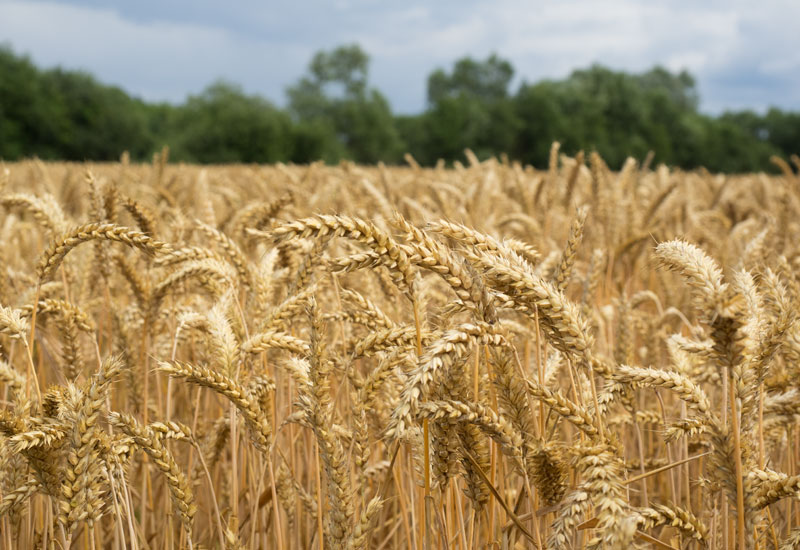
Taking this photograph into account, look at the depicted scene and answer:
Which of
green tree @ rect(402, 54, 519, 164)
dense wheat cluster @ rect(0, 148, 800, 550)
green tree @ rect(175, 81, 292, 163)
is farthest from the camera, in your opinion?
green tree @ rect(402, 54, 519, 164)

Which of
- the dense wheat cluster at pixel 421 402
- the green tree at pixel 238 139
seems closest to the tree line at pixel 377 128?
the green tree at pixel 238 139

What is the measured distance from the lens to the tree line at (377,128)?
4122 centimetres

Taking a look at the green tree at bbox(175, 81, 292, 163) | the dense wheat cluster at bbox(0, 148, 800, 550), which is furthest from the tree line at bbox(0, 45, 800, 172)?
the dense wheat cluster at bbox(0, 148, 800, 550)

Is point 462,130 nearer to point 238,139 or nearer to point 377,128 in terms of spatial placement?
point 377,128

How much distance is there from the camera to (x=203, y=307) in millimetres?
2656

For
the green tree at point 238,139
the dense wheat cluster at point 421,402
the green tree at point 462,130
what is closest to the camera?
the dense wheat cluster at point 421,402

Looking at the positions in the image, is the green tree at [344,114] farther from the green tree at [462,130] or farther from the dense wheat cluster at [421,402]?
the dense wheat cluster at [421,402]

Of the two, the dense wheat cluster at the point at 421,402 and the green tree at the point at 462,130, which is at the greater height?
the green tree at the point at 462,130

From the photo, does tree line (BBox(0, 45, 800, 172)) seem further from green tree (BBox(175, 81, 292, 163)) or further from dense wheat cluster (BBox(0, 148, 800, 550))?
dense wheat cluster (BBox(0, 148, 800, 550))

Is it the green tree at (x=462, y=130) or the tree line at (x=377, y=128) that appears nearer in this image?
the tree line at (x=377, y=128)

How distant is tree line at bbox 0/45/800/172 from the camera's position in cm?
4122

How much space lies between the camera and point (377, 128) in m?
57.5

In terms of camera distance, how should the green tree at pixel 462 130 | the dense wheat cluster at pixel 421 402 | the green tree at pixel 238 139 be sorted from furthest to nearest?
the green tree at pixel 462 130 < the green tree at pixel 238 139 < the dense wheat cluster at pixel 421 402

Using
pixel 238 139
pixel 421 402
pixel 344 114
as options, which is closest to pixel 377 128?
pixel 344 114
